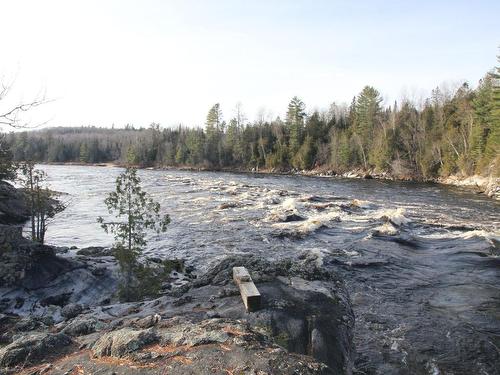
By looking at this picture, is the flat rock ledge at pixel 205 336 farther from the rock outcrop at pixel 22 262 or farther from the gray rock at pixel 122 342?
the rock outcrop at pixel 22 262

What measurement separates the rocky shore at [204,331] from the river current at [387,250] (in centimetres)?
141

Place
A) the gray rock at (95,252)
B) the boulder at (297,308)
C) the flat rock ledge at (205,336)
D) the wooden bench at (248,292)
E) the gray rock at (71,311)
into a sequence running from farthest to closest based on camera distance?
the gray rock at (95,252), the gray rock at (71,311), the wooden bench at (248,292), the boulder at (297,308), the flat rock ledge at (205,336)

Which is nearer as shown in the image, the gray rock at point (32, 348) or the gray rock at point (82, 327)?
the gray rock at point (32, 348)

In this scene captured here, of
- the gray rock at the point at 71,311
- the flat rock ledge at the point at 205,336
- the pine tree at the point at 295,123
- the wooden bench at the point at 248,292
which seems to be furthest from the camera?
the pine tree at the point at 295,123

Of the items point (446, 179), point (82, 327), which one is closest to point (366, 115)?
point (446, 179)

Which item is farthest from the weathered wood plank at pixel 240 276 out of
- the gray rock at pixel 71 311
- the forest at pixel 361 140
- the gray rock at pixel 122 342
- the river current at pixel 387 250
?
the forest at pixel 361 140

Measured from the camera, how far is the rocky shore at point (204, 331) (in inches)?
209

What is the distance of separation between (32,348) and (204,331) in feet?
8.90

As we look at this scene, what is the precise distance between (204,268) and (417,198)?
28690 millimetres

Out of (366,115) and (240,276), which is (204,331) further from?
(366,115)

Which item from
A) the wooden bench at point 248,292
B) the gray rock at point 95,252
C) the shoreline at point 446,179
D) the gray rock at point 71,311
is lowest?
the gray rock at point 71,311

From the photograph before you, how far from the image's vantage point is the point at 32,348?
5.89m

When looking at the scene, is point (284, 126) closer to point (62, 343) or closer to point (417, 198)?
point (417, 198)

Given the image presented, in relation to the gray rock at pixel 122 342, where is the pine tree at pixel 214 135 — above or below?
above
